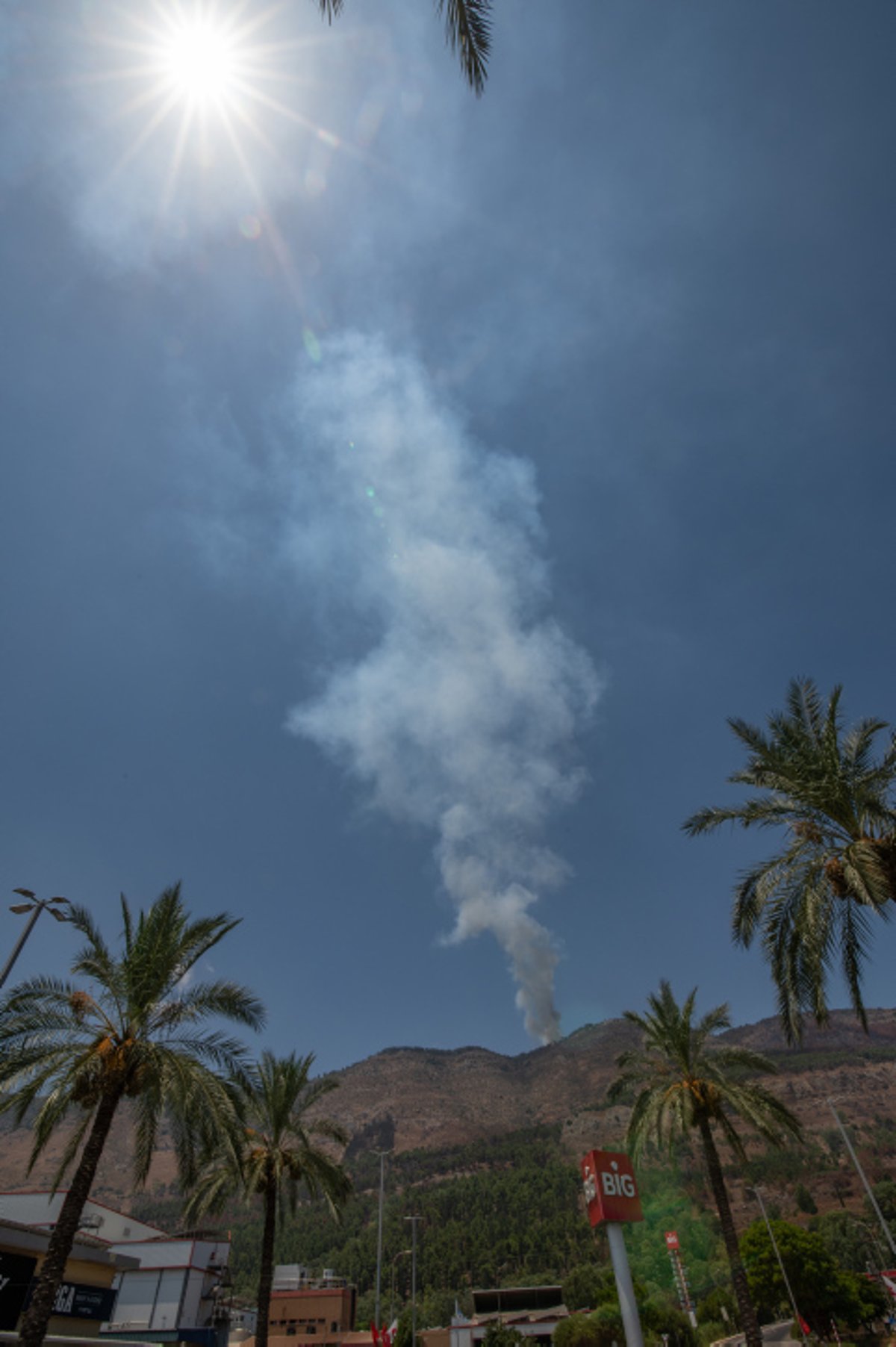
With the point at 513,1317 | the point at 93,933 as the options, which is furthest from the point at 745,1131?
the point at 93,933

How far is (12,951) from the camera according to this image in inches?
641

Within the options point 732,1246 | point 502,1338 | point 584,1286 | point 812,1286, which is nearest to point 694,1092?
point 732,1246

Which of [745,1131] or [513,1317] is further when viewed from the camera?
[745,1131]

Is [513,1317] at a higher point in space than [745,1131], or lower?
lower

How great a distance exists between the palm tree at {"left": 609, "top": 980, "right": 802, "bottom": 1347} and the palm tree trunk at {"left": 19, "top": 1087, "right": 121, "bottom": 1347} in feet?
52.4

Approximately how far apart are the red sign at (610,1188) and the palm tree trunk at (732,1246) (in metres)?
5.56

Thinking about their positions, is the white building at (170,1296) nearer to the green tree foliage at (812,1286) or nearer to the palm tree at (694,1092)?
the palm tree at (694,1092)

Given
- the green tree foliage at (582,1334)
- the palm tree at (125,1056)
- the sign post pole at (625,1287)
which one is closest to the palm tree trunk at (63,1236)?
the palm tree at (125,1056)

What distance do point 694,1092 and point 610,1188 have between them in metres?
9.43

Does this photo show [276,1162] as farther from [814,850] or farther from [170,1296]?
[170,1296]

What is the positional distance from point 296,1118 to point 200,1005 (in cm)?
1075

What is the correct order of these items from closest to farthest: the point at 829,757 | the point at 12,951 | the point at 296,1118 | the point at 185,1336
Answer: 1. the point at 829,757
2. the point at 12,951
3. the point at 296,1118
4. the point at 185,1336

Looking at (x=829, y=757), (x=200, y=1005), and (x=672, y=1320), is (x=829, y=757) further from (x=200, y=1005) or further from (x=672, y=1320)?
(x=672, y=1320)

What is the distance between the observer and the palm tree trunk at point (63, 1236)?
488 inches
